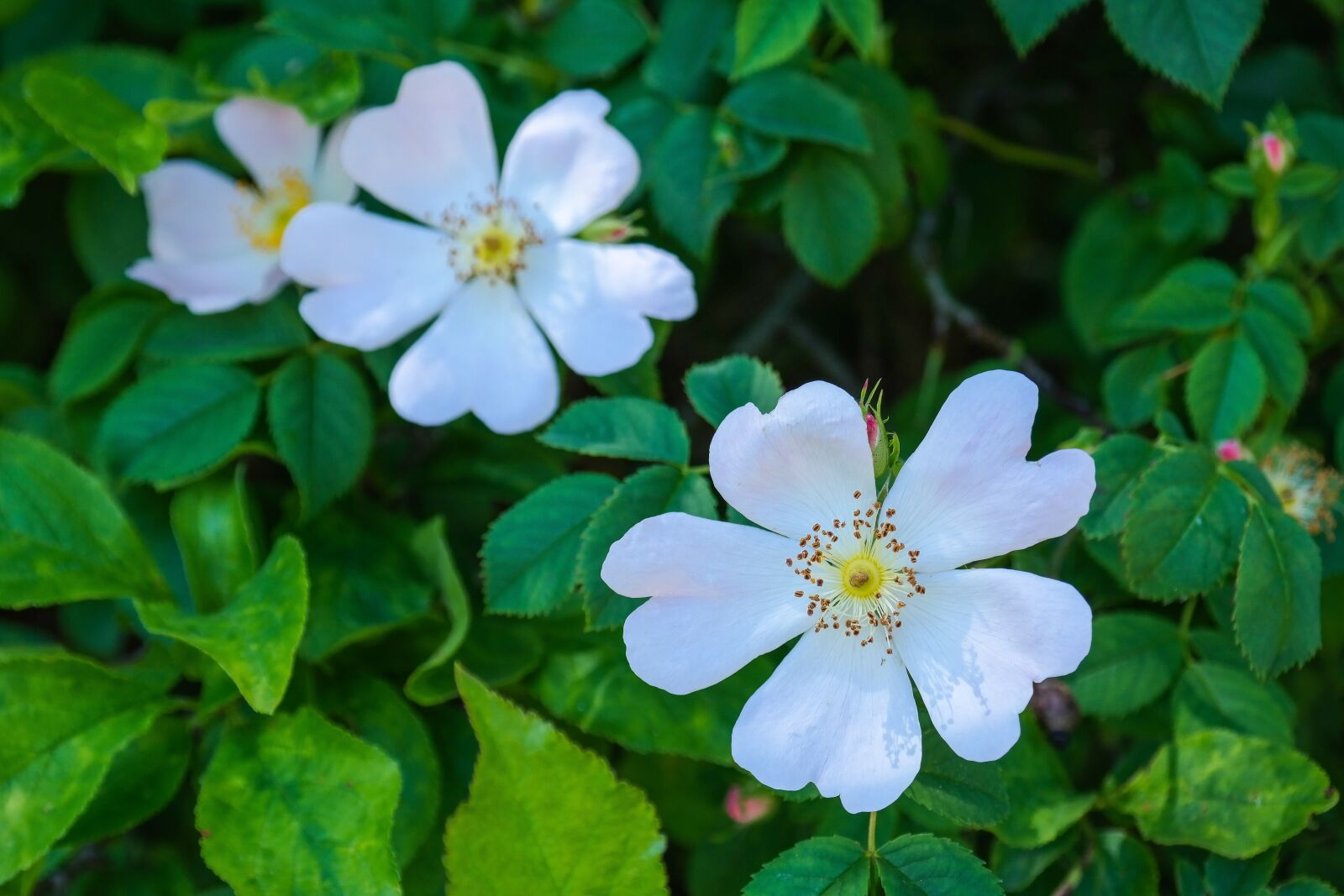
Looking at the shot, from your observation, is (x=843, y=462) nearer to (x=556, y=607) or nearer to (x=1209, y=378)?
(x=556, y=607)

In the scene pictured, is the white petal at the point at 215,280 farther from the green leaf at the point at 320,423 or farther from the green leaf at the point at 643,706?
the green leaf at the point at 643,706

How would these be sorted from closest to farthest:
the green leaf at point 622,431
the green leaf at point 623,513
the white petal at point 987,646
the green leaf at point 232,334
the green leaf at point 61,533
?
the white petal at point 987,646, the green leaf at point 623,513, the green leaf at point 622,431, the green leaf at point 61,533, the green leaf at point 232,334

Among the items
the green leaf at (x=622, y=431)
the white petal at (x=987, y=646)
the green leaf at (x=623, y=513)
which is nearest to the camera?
the white petal at (x=987, y=646)

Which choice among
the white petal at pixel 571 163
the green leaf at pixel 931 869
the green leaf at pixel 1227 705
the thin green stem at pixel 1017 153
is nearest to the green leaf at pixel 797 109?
the white petal at pixel 571 163

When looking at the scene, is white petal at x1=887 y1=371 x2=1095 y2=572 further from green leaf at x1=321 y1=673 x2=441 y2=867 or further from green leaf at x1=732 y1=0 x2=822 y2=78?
green leaf at x1=321 y1=673 x2=441 y2=867

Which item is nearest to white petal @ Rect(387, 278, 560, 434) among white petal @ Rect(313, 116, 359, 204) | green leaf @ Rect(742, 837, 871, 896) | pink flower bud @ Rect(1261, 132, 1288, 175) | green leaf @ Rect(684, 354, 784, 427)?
green leaf @ Rect(684, 354, 784, 427)

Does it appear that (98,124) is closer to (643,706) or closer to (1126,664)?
(643,706)
